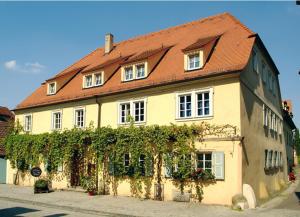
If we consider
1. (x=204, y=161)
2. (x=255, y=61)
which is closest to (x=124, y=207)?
(x=204, y=161)

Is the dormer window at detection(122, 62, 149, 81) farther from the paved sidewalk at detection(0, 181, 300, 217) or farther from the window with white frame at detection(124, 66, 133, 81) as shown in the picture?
the paved sidewalk at detection(0, 181, 300, 217)

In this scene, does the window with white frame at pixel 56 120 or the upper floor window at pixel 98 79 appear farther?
the window with white frame at pixel 56 120

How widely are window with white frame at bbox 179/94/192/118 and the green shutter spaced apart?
9.21ft

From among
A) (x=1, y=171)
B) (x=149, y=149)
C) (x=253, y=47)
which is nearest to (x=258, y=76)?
(x=253, y=47)

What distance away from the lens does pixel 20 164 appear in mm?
29359

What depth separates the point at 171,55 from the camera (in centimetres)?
2389

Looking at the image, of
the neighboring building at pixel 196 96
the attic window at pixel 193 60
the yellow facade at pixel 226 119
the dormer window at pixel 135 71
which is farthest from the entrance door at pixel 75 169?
the attic window at pixel 193 60

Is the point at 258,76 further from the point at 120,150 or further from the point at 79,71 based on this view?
the point at 79,71

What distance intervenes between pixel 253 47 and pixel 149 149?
8.37 metres

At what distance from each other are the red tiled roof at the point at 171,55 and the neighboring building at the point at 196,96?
0.07m

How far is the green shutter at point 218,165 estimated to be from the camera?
18250 mm

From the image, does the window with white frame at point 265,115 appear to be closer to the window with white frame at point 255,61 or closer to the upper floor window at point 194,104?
the window with white frame at point 255,61

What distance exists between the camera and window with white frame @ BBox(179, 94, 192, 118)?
20234mm

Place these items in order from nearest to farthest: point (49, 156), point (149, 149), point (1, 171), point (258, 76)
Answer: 1. point (149, 149)
2. point (258, 76)
3. point (49, 156)
4. point (1, 171)
